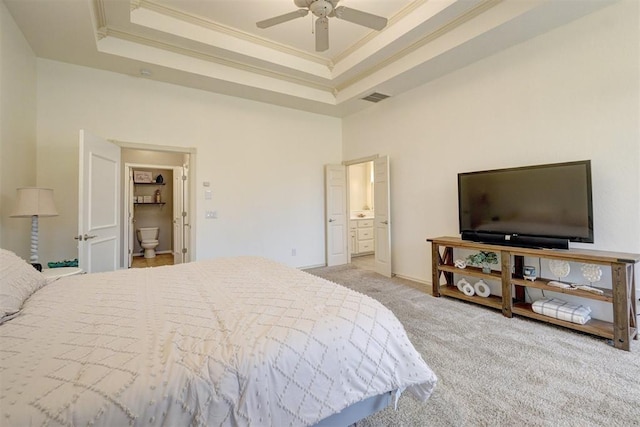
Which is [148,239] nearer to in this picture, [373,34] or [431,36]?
[373,34]

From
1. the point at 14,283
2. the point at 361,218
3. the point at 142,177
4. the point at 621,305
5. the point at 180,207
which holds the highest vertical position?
the point at 142,177

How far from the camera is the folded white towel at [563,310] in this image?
8.14ft

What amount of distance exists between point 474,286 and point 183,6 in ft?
15.2

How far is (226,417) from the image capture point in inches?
36.8

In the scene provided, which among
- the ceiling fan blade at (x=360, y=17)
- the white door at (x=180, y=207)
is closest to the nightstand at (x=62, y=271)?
the white door at (x=180, y=207)

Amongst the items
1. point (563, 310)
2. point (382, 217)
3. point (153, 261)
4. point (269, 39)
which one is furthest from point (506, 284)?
point (153, 261)

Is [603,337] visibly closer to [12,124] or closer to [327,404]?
[327,404]

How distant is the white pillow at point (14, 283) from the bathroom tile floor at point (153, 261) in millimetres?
4663

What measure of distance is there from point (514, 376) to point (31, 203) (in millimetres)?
4090

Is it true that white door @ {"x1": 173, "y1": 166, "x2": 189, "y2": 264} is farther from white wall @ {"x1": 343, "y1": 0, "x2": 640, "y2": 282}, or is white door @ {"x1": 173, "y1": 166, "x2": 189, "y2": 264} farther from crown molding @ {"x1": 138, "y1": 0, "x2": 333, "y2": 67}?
white wall @ {"x1": 343, "y1": 0, "x2": 640, "y2": 282}

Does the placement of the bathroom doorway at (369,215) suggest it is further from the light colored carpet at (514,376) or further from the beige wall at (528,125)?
the light colored carpet at (514,376)

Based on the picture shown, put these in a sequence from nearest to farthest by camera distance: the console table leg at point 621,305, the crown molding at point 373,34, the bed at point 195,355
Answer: the bed at point 195,355 < the console table leg at point 621,305 < the crown molding at point 373,34

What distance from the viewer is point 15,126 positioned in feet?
8.78

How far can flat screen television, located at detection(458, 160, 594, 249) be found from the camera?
8.49ft
